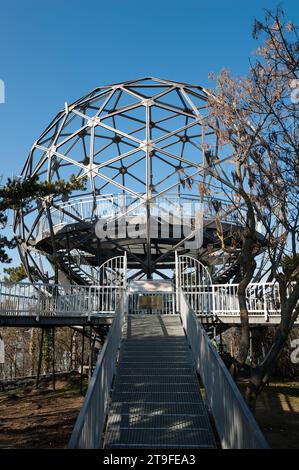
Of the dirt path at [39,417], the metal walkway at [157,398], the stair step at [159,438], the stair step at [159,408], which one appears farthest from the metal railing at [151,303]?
the stair step at [159,438]

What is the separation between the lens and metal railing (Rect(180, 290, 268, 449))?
14.4 feet

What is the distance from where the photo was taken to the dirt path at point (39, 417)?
8.68 metres

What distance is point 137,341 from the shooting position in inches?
428

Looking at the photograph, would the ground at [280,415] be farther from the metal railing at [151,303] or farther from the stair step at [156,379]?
the metal railing at [151,303]

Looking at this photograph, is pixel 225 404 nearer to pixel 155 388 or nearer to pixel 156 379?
pixel 155 388

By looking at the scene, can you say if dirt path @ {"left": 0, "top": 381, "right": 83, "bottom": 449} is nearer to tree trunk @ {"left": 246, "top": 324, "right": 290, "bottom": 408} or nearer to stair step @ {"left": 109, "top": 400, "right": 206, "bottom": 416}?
stair step @ {"left": 109, "top": 400, "right": 206, "bottom": 416}

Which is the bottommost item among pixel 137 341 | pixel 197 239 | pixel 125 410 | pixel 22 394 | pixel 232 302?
pixel 22 394

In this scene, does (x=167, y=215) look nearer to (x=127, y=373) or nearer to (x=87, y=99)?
(x=87, y=99)

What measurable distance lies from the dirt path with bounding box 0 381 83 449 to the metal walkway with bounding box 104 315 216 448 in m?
1.72

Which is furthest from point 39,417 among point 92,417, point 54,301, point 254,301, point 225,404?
point 254,301

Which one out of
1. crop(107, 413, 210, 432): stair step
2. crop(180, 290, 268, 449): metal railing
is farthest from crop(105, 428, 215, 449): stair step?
crop(180, 290, 268, 449): metal railing
